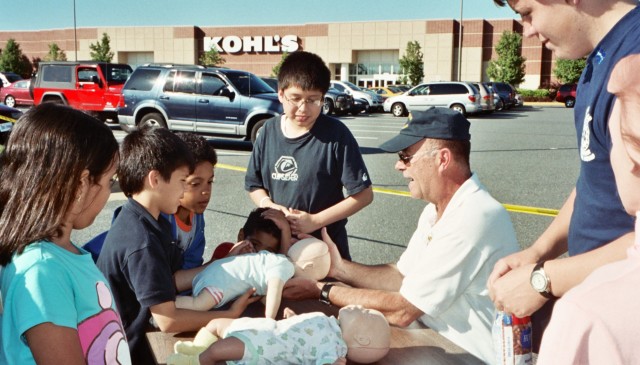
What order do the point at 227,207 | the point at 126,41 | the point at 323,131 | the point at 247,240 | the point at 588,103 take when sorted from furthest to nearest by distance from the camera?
the point at 126,41
the point at 227,207
the point at 323,131
the point at 247,240
the point at 588,103

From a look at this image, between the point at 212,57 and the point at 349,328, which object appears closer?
the point at 349,328

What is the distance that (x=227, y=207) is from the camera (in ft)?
27.5

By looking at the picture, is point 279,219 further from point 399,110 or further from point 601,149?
point 399,110

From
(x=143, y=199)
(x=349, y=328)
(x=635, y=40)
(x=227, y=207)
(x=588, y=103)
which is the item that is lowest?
(x=227, y=207)

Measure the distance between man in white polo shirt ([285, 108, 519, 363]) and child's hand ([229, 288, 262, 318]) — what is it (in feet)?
0.87

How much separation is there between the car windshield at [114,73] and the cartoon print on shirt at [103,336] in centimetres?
1899

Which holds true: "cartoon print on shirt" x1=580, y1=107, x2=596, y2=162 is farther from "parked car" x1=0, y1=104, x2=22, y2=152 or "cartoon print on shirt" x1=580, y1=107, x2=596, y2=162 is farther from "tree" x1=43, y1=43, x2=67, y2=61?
"tree" x1=43, y1=43, x2=67, y2=61

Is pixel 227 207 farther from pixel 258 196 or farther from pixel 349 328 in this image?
pixel 349 328

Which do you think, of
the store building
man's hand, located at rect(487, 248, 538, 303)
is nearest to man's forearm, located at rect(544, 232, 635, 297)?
man's hand, located at rect(487, 248, 538, 303)

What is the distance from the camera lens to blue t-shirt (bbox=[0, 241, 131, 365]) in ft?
4.87

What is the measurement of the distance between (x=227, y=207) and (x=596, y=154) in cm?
683

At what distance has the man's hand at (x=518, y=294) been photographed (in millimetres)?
1735

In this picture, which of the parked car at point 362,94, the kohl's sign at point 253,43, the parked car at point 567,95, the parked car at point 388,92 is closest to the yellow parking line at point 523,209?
the parked car at point 362,94

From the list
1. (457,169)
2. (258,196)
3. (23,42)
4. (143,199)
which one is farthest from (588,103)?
(23,42)
